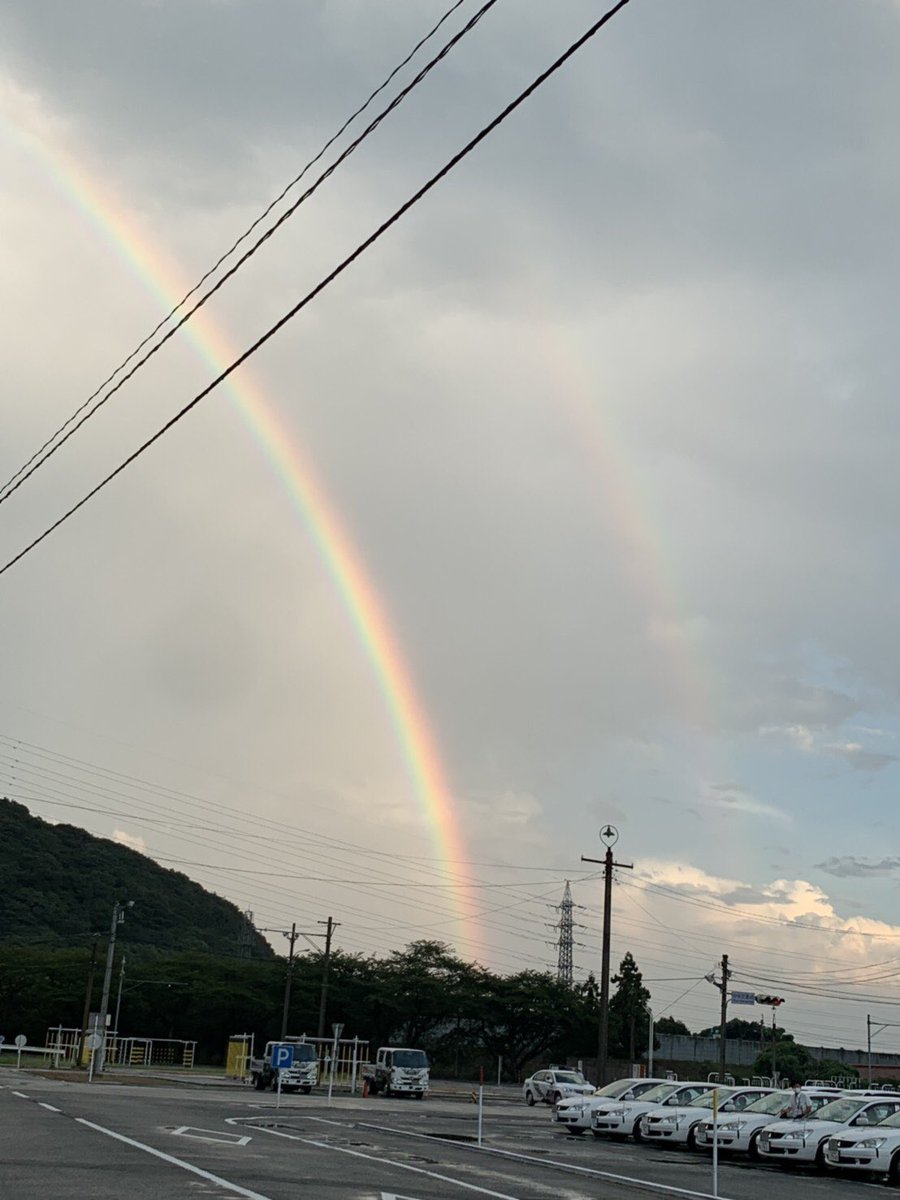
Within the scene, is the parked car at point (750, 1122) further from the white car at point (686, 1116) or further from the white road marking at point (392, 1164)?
the white road marking at point (392, 1164)

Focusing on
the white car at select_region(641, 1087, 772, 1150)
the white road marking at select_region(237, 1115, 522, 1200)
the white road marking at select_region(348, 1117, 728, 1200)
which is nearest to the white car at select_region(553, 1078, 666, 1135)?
the white car at select_region(641, 1087, 772, 1150)

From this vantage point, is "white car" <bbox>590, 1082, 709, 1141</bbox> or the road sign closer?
"white car" <bbox>590, 1082, 709, 1141</bbox>

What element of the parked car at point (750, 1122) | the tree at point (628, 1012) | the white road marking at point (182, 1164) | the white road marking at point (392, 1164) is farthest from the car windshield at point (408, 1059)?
the tree at point (628, 1012)

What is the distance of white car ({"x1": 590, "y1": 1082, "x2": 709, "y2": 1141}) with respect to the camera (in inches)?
1218

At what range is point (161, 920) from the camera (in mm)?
125312

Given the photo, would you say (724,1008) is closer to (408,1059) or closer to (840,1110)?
(408,1059)

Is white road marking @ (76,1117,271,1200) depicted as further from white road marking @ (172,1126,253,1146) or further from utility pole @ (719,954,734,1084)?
utility pole @ (719,954,734,1084)

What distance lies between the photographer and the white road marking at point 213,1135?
22.6 metres

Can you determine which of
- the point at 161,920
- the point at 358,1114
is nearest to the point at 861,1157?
the point at 358,1114

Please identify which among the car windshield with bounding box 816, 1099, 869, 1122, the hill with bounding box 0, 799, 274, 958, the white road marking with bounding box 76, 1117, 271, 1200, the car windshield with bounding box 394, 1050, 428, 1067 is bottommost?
the car windshield with bounding box 394, 1050, 428, 1067

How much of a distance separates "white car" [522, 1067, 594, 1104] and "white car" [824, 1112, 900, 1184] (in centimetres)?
3141

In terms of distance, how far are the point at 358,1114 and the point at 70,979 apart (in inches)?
2386

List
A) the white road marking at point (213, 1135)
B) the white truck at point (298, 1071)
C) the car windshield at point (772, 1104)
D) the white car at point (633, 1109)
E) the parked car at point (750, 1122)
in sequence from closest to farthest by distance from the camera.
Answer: the white road marking at point (213, 1135), the parked car at point (750, 1122), the car windshield at point (772, 1104), the white car at point (633, 1109), the white truck at point (298, 1071)

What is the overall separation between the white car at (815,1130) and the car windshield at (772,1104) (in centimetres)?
234
